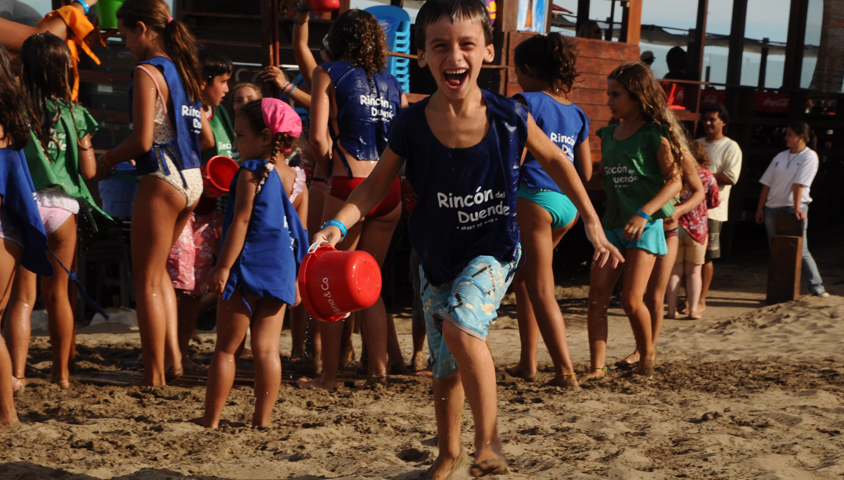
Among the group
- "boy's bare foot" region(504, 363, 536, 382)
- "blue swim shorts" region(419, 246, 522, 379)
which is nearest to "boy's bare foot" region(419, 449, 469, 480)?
"blue swim shorts" region(419, 246, 522, 379)

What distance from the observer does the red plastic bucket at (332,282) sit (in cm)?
248

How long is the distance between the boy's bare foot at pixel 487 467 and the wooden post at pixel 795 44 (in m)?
10.8

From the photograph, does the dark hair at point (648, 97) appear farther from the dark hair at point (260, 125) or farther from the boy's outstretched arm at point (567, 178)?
the dark hair at point (260, 125)

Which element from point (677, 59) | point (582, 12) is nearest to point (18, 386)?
point (677, 59)

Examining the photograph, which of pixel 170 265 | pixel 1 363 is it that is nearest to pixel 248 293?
pixel 1 363

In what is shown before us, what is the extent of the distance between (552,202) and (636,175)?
2.10ft

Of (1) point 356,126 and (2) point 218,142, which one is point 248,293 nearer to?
(1) point 356,126

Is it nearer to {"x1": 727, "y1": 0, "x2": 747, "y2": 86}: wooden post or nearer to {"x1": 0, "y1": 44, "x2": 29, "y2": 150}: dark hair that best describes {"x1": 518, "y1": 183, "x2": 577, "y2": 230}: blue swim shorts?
{"x1": 0, "y1": 44, "x2": 29, "y2": 150}: dark hair

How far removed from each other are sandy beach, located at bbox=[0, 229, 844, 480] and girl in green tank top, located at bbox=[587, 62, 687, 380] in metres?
0.35

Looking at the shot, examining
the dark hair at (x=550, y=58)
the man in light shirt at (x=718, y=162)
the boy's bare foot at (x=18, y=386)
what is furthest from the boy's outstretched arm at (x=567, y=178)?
the man in light shirt at (x=718, y=162)

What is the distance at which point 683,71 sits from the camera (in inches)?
393

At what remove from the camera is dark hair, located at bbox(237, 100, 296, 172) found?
3.48 meters

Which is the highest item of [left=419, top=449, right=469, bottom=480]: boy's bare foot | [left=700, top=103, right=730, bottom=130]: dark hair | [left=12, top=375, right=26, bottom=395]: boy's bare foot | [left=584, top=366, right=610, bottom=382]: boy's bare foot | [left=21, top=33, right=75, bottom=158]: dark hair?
[left=700, top=103, right=730, bottom=130]: dark hair

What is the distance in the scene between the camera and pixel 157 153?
4.06m
